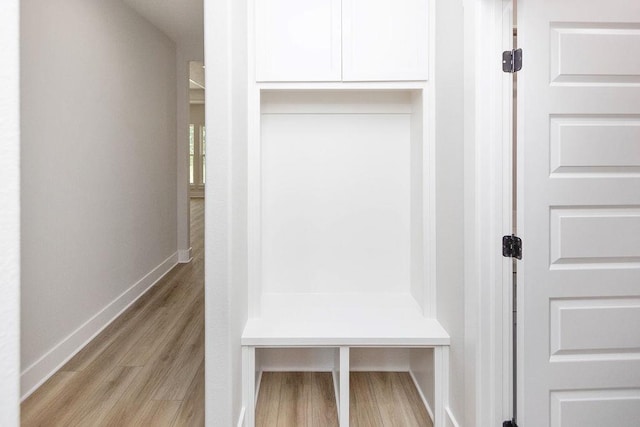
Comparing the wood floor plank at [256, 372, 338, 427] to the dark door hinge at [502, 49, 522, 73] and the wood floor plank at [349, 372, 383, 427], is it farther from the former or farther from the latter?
the dark door hinge at [502, 49, 522, 73]

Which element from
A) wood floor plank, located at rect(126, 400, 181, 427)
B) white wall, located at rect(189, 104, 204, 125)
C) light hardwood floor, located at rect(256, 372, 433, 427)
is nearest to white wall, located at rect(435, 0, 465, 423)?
light hardwood floor, located at rect(256, 372, 433, 427)

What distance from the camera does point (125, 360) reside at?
9.37ft

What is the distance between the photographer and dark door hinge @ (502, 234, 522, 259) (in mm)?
1681

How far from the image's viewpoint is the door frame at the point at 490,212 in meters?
1.71

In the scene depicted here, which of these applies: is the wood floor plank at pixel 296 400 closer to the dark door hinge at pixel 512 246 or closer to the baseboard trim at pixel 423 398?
the baseboard trim at pixel 423 398

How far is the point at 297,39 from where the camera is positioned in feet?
7.59

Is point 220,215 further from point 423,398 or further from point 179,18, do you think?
point 179,18

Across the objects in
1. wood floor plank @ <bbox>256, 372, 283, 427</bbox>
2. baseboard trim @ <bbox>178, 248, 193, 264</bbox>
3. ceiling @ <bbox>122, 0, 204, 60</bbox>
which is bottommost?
wood floor plank @ <bbox>256, 372, 283, 427</bbox>

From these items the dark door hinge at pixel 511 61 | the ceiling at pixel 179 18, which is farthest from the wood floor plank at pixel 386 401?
the ceiling at pixel 179 18

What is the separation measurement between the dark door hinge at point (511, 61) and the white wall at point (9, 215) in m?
1.63

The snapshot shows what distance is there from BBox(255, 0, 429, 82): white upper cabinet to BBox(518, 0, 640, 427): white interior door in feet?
2.50

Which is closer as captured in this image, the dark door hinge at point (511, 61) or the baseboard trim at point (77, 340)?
the dark door hinge at point (511, 61)

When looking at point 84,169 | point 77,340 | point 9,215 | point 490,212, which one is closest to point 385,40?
point 490,212

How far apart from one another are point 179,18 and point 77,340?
317 centimetres
